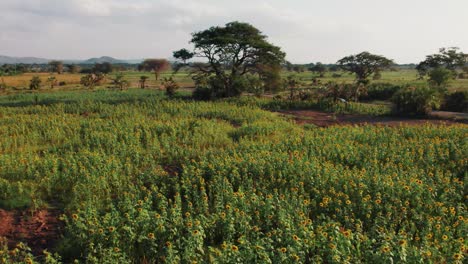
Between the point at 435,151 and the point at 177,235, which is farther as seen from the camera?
the point at 435,151

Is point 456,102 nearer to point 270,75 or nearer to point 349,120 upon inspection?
point 349,120

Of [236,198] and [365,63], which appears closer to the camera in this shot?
[236,198]

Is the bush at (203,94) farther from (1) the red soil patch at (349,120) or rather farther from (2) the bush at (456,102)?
(2) the bush at (456,102)

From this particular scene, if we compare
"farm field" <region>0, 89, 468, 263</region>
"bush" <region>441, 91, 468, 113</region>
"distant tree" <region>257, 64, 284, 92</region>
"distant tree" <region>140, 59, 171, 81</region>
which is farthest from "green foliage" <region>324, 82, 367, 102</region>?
"distant tree" <region>140, 59, 171, 81</region>

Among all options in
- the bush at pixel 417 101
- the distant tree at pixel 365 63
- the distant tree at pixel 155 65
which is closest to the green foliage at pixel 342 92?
the bush at pixel 417 101

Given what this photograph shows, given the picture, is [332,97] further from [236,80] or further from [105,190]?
[105,190]

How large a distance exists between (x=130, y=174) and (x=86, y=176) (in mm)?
1019

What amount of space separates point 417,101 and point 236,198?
17.2m

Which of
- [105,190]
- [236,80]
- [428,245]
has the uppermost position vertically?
[236,80]

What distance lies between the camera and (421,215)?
19.5ft

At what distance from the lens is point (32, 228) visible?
21.7 ft

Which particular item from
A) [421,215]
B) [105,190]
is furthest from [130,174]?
[421,215]

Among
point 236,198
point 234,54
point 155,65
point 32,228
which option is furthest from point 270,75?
point 155,65

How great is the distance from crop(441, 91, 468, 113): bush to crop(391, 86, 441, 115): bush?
11.3 feet
